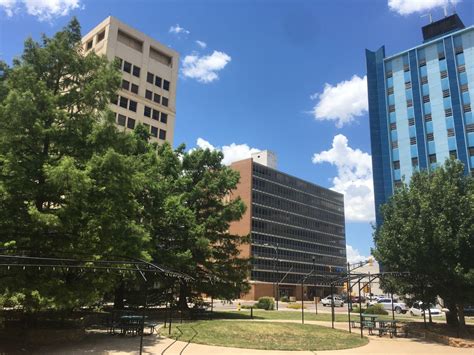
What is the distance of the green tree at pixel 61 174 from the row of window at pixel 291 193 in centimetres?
8248

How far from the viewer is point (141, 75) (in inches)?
2766

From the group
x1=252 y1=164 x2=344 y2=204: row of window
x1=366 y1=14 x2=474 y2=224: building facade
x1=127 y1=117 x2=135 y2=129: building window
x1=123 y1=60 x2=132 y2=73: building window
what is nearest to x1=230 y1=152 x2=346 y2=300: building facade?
x1=252 y1=164 x2=344 y2=204: row of window

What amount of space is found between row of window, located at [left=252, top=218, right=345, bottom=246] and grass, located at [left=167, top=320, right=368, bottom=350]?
7546cm

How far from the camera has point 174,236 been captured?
96.7 ft

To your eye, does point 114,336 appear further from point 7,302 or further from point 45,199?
point 45,199

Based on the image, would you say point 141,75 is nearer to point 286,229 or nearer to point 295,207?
point 286,229

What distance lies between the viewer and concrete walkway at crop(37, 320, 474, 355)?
48.9 feet

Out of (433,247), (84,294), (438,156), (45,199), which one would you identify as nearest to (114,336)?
(84,294)

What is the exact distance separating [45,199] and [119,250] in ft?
11.5

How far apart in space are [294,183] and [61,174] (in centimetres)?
10293

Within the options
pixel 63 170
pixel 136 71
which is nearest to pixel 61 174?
pixel 63 170

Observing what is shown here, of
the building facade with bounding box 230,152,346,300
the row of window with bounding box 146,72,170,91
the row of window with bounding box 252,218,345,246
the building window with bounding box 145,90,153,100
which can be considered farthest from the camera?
the row of window with bounding box 252,218,345,246

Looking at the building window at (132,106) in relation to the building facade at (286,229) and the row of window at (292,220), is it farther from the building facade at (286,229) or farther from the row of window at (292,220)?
the row of window at (292,220)

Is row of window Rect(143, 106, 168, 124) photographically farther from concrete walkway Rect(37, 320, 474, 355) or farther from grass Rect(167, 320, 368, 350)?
concrete walkway Rect(37, 320, 474, 355)
